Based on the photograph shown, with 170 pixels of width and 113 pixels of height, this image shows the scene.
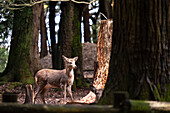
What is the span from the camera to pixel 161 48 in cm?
559

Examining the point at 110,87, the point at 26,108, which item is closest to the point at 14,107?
the point at 26,108

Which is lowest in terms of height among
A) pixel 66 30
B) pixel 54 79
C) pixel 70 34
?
pixel 54 79

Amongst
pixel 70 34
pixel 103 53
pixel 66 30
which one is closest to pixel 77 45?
pixel 70 34

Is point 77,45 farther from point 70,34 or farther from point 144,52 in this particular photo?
point 144,52

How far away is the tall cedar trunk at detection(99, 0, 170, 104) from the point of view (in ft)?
18.1

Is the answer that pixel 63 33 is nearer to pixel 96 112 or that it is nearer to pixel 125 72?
pixel 125 72

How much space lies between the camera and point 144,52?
555 centimetres

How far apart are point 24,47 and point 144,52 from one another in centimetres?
941

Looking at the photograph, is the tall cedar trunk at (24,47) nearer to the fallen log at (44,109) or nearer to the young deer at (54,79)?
the young deer at (54,79)

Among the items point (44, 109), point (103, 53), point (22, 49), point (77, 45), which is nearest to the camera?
point (44, 109)

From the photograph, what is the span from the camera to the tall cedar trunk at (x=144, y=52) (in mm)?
5504

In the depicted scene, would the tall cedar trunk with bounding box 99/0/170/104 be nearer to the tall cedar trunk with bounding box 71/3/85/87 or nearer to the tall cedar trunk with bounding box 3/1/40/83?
the tall cedar trunk with bounding box 71/3/85/87

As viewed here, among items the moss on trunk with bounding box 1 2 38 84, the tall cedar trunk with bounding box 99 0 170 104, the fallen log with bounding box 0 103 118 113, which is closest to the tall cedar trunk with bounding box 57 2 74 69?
the moss on trunk with bounding box 1 2 38 84

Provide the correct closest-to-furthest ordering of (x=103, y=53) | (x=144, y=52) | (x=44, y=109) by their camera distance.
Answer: (x=44, y=109), (x=144, y=52), (x=103, y=53)
